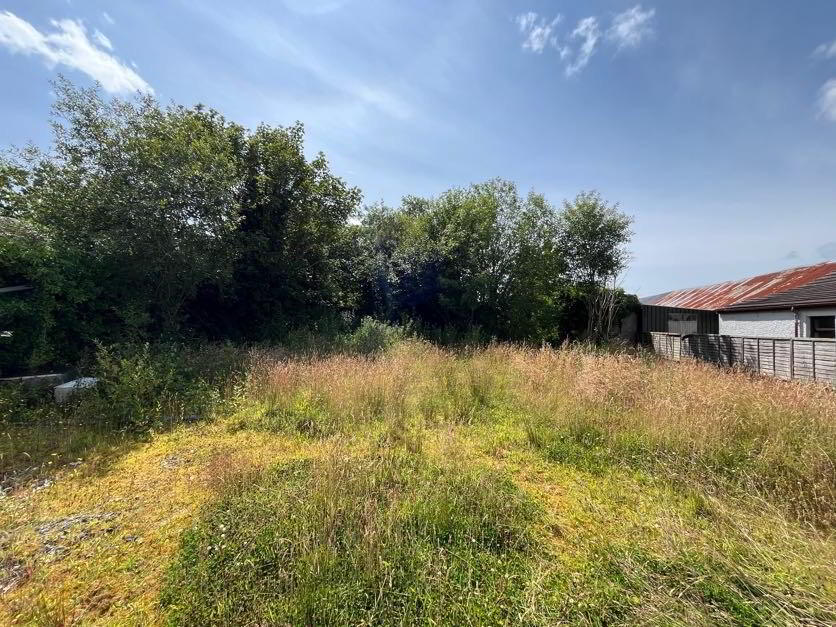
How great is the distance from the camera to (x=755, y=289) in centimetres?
1370

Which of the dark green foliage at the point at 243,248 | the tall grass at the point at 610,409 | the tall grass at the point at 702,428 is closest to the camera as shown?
the tall grass at the point at 702,428

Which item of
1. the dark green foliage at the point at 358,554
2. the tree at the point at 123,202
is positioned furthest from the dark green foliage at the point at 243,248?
the dark green foliage at the point at 358,554

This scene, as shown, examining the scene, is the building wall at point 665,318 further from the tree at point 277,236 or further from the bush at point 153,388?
the bush at point 153,388

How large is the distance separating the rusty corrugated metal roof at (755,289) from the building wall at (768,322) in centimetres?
36

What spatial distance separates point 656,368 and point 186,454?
7680 millimetres

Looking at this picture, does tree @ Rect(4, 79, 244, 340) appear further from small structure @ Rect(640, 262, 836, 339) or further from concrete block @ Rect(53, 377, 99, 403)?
small structure @ Rect(640, 262, 836, 339)

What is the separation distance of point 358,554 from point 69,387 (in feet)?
19.2

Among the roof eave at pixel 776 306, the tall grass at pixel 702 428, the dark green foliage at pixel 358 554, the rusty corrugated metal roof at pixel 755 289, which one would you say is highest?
the rusty corrugated metal roof at pixel 755 289

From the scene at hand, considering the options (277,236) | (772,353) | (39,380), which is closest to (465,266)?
(277,236)

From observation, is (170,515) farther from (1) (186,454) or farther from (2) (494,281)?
(2) (494,281)

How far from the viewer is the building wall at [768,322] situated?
9734 millimetres

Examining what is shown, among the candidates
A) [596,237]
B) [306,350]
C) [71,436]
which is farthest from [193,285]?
[596,237]

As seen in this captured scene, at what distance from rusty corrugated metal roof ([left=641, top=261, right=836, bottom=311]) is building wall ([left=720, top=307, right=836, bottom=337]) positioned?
0.36 metres

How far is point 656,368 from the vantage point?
6137mm
